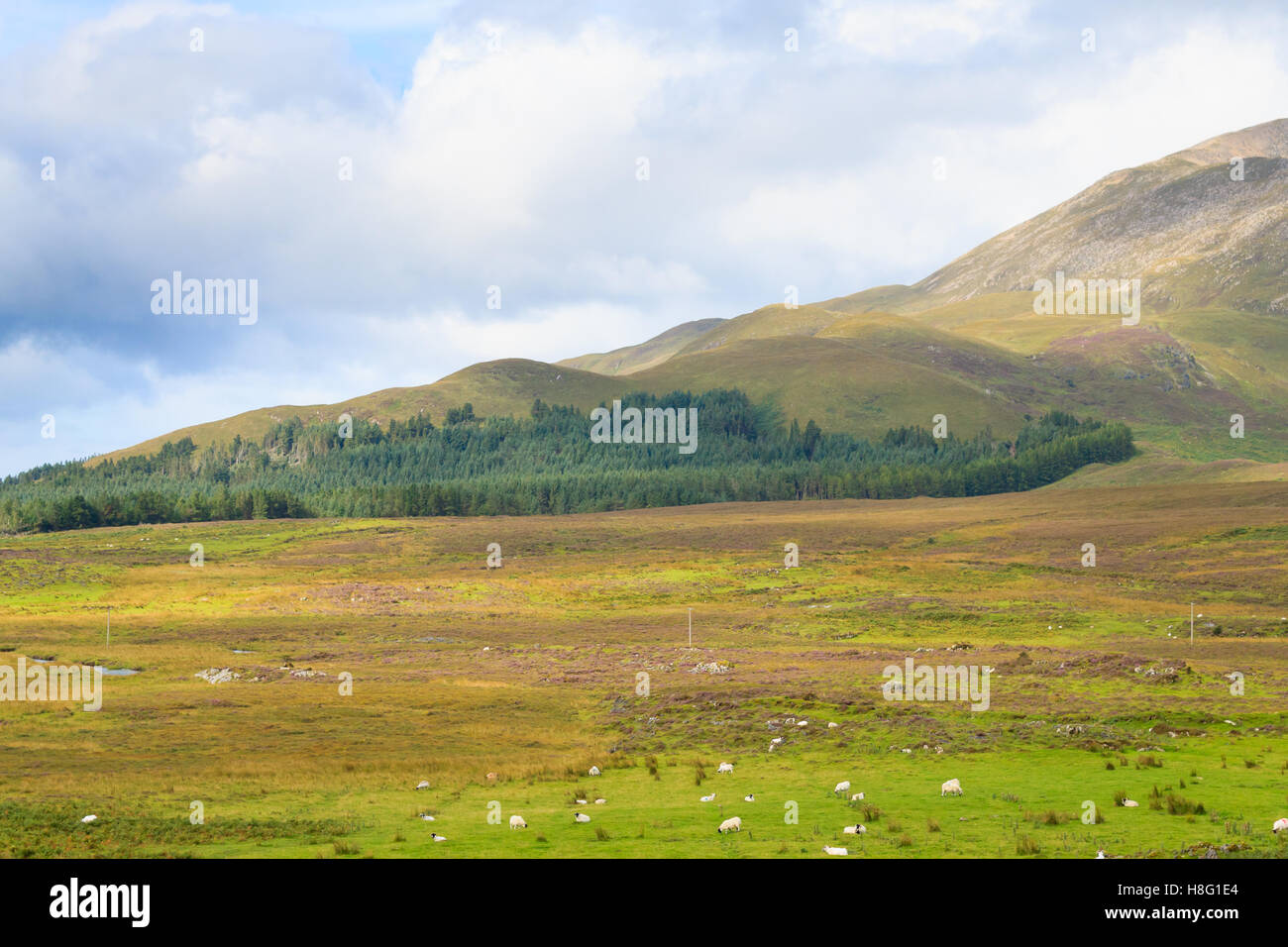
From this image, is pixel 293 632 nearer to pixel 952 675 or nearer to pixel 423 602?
pixel 423 602

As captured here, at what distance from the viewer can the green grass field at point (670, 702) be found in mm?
27641

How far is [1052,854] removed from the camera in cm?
2255

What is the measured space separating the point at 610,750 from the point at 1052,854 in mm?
23415

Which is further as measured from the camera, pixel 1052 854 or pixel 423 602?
pixel 423 602

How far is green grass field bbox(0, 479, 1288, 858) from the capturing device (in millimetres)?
27641

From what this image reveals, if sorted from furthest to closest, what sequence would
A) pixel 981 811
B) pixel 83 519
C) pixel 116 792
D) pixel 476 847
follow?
1. pixel 83 519
2. pixel 116 792
3. pixel 981 811
4. pixel 476 847

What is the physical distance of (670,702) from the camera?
52.9m

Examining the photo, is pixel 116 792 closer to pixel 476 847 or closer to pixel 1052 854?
pixel 476 847

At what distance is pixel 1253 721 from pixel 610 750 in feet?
83.2
